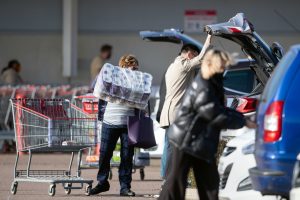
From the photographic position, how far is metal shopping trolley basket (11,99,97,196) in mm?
13625

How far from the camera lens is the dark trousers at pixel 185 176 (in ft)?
31.8

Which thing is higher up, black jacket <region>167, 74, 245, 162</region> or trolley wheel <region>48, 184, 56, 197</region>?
black jacket <region>167, 74, 245, 162</region>

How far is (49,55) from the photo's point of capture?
25641 millimetres

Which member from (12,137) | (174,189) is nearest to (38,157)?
(12,137)

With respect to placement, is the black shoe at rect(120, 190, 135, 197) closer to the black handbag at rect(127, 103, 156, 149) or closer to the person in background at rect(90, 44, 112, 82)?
the black handbag at rect(127, 103, 156, 149)

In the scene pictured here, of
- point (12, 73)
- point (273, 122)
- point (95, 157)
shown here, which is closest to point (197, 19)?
point (12, 73)

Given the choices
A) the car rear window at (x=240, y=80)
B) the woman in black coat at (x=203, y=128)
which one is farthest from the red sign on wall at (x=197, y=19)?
the woman in black coat at (x=203, y=128)

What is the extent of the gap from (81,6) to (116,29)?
3.20ft

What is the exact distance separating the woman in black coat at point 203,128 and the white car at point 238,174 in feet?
2.10

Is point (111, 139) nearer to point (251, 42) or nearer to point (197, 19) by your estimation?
point (251, 42)

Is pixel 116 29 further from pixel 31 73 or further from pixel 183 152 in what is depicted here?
pixel 183 152

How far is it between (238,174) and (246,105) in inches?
80.9

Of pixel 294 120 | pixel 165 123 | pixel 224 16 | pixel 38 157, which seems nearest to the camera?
pixel 294 120

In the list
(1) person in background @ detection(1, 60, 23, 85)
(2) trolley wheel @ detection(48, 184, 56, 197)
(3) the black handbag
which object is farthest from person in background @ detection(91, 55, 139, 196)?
(1) person in background @ detection(1, 60, 23, 85)
